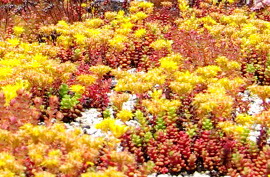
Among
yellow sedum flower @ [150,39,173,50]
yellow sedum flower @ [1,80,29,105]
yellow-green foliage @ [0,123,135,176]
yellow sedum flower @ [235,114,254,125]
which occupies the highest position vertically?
yellow sedum flower @ [150,39,173,50]

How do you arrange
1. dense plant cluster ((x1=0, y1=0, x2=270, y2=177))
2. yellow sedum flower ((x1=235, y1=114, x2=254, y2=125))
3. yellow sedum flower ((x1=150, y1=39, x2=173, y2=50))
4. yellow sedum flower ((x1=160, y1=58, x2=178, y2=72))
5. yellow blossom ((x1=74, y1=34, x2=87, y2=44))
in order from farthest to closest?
yellow blossom ((x1=74, y1=34, x2=87, y2=44)) → yellow sedum flower ((x1=150, y1=39, x2=173, y2=50)) → yellow sedum flower ((x1=160, y1=58, x2=178, y2=72)) → yellow sedum flower ((x1=235, y1=114, x2=254, y2=125)) → dense plant cluster ((x1=0, y1=0, x2=270, y2=177))

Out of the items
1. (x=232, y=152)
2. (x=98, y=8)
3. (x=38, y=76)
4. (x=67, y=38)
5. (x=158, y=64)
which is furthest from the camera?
(x=98, y=8)

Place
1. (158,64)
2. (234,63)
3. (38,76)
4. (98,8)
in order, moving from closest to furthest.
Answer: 1. (38,76)
2. (234,63)
3. (158,64)
4. (98,8)

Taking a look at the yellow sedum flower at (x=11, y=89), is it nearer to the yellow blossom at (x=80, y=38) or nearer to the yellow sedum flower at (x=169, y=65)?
the yellow sedum flower at (x=169, y=65)

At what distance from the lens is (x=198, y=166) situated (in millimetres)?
4465

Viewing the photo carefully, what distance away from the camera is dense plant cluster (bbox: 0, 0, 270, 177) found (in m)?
3.90

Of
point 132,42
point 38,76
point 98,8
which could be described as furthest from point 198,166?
point 98,8

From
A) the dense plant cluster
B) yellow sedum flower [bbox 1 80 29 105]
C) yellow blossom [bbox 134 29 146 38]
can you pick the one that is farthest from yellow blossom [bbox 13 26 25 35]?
yellow sedum flower [bbox 1 80 29 105]

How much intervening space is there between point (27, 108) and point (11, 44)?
98.3 inches

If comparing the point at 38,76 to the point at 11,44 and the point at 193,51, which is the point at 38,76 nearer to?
the point at 11,44

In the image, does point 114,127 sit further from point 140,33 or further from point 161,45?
point 140,33

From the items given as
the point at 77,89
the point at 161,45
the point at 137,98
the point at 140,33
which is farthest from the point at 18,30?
the point at 137,98

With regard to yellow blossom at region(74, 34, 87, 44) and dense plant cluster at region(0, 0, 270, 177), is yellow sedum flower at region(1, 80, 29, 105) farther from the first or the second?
yellow blossom at region(74, 34, 87, 44)

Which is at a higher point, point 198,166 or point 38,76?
point 38,76
